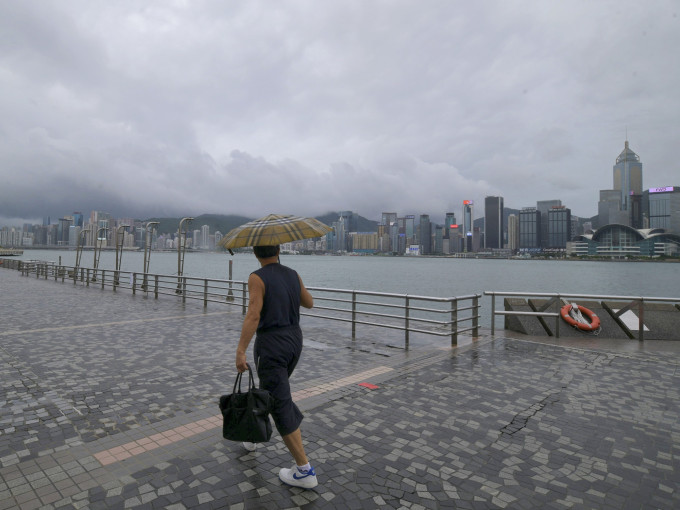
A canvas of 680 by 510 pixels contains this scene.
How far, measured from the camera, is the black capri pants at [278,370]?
10.2 ft

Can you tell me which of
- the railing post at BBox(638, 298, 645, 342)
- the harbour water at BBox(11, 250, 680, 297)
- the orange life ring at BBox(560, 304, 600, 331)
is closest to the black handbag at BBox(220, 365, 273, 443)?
the orange life ring at BBox(560, 304, 600, 331)

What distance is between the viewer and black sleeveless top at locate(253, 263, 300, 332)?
3143 mm

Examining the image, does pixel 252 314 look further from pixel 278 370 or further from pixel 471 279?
pixel 471 279

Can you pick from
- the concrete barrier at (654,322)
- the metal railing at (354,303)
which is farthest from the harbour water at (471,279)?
the concrete barrier at (654,322)

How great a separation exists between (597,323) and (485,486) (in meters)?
7.67

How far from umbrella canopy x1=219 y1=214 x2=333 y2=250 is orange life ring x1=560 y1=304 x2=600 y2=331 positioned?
785 centimetres

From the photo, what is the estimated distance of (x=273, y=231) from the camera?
331cm

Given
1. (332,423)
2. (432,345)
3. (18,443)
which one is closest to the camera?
(18,443)

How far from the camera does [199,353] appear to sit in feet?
24.1

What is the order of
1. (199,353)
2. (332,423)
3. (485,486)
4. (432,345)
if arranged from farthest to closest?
1. (432,345)
2. (199,353)
3. (332,423)
4. (485,486)

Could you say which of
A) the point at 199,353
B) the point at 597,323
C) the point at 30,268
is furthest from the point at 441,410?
the point at 30,268

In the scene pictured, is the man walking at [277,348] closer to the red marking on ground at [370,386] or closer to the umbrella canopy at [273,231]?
the umbrella canopy at [273,231]

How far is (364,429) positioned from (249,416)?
1.54 meters

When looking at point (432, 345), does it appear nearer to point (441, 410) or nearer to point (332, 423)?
point (441, 410)
